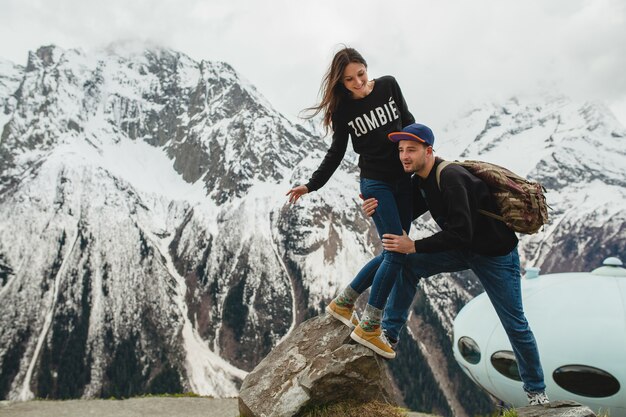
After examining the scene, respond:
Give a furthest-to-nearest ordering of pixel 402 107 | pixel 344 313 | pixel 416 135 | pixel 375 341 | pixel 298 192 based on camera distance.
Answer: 1. pixel 344 313
2. pixel 298 192
3. pixel 375 341
4. pixel 402 107
5. pixel 416 135

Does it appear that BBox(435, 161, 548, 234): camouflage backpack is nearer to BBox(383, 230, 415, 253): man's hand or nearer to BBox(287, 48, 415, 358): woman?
BBox(287, 48, 415, 358): woman

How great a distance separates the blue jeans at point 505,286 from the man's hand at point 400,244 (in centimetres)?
70

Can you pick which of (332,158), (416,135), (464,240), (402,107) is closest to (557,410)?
(464,240)

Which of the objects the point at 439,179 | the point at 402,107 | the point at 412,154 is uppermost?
the point at 402,107

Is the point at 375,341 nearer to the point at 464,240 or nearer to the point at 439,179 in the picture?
the point at 464,240

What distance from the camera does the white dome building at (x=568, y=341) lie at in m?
12.2

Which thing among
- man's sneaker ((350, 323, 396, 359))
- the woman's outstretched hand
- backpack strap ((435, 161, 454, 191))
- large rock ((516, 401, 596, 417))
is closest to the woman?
man's sneaker ((350, 323, 396, 359))

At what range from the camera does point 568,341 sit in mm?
12648

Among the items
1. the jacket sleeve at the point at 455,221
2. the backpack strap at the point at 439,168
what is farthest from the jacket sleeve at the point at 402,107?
the jacket sleeve at the point at 455,221

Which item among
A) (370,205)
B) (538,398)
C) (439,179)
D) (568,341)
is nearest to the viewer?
(439,179)

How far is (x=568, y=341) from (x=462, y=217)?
918 cm

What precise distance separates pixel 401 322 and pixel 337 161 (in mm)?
3295

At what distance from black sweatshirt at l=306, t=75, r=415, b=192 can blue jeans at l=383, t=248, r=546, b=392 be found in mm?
1575

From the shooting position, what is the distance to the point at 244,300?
193 metres
